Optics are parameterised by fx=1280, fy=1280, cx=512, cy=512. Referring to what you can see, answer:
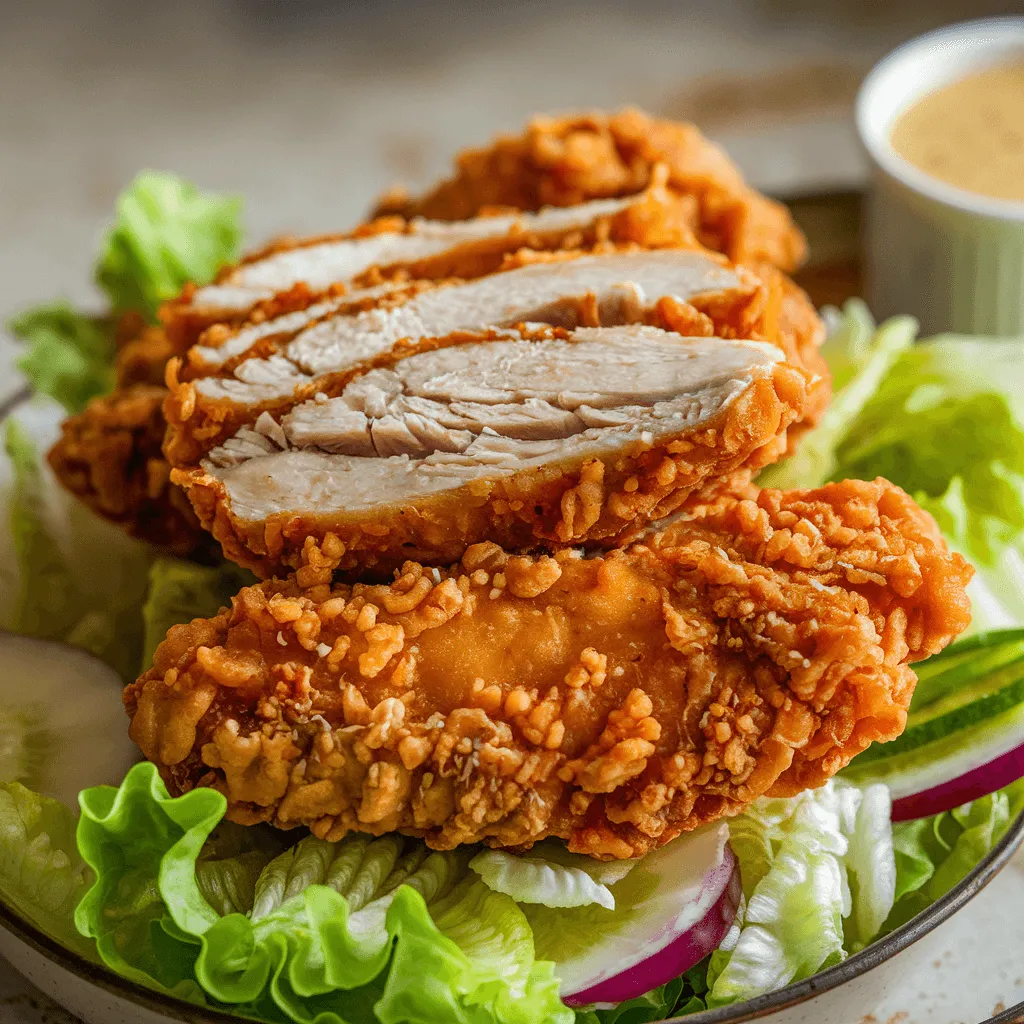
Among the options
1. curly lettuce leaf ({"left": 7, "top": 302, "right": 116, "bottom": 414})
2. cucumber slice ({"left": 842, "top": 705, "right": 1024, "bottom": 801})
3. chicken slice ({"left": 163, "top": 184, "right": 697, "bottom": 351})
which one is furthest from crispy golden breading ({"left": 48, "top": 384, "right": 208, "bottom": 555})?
cucumber slice ({"left": 842, "top": 705, "right": 1024, "bottom": 801})

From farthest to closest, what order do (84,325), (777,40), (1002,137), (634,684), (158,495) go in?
(777,40) → (1002,137) → (84,325) → (158,495) → (634,684)

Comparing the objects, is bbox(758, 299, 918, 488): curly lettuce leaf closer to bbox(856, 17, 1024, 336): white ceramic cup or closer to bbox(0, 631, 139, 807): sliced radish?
bbox(856, 17, 1024, 336): white ceramic cup

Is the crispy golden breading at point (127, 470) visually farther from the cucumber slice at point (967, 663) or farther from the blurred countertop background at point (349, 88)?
the blurred countertop background at point (349, 88)

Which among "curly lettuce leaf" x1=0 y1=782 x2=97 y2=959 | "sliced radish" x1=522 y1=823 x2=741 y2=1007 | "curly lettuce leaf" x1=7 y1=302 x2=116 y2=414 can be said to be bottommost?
"sliced radish" x1=522 y1=823 x2=741 y2=1007

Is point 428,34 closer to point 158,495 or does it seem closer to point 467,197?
point 467,197

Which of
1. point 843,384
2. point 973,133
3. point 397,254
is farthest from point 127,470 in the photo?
point 973,133

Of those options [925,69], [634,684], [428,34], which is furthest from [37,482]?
[428,34]
